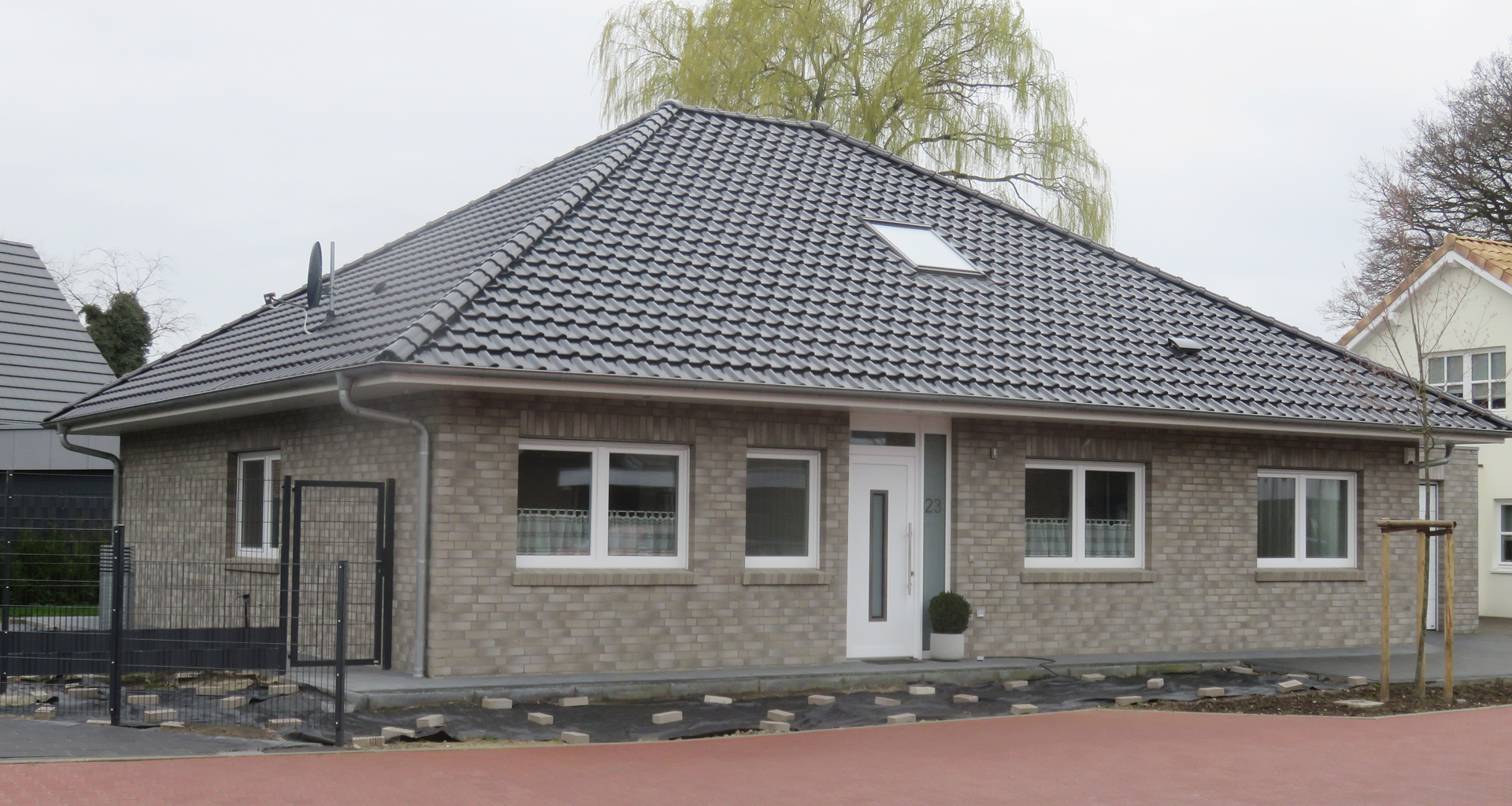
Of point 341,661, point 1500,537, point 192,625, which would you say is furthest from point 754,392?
point 1500,537

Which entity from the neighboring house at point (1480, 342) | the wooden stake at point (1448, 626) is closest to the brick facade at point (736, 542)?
the wooden stake at point (1448, 626)

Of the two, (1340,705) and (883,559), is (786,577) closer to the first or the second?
(883,559)

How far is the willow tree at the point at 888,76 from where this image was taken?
29828 mm

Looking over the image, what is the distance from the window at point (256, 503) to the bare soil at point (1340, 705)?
28.8ft

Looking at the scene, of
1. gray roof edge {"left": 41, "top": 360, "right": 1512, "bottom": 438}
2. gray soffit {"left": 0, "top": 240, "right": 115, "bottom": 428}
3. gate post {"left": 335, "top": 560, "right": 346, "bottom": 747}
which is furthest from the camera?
gray soffit {"left": 0, "top": 240, "right": 115, "bottom": 428}

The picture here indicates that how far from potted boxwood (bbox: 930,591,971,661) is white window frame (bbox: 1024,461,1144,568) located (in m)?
1.21

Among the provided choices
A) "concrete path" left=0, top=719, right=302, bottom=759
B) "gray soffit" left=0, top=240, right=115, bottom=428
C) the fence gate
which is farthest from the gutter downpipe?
"gray soffit" left=0, top=240, right=115, bottom=428

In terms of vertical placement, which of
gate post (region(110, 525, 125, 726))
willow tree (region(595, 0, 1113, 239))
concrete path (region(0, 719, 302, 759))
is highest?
willow tree (region(595, 0, 1113, 239))

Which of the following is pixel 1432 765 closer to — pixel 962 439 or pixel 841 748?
pixel 841 748

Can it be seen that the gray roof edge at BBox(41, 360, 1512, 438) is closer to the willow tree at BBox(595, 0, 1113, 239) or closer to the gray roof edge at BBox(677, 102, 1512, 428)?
the gray roof edge at BBox(677, 102, 1512, 428)

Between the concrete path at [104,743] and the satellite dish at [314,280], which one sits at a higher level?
the satellite dish at [314,280]

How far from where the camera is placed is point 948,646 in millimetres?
15094

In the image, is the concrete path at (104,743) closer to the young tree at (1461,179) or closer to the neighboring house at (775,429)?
the neighboring house at (775,429)

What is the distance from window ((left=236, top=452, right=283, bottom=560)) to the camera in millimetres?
15469
